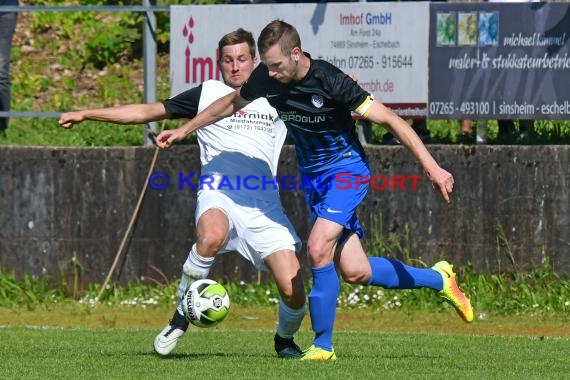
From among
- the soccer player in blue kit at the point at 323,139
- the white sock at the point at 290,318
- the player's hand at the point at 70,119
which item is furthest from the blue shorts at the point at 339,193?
the player's hand at the point at 70,119

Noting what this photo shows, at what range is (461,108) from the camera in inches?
542

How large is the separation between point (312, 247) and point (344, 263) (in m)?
0.31

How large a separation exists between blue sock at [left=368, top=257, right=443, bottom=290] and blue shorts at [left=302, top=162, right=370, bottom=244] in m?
0.32

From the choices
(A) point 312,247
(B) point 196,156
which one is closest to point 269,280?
(B) point 196,156

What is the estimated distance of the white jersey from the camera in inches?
383

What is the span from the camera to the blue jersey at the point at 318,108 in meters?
8.93

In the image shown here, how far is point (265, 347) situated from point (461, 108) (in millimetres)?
4211

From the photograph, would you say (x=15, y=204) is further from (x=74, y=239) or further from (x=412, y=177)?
(x=412, y=177)

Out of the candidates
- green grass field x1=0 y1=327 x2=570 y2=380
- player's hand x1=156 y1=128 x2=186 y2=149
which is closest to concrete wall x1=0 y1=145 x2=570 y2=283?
green grass field x1=0 y1=327 x2=570 y2=380

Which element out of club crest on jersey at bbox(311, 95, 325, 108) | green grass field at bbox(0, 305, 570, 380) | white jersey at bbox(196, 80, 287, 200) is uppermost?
club crest on jersey at bbox(311, 95, 325, 108)

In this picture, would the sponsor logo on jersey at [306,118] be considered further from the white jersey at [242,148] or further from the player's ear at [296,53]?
the white jersey at [242,148]

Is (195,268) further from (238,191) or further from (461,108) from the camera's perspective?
(461,108)

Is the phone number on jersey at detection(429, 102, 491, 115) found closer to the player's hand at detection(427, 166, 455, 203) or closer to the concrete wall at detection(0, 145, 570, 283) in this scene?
the concrete wall at detection(0, 145, 570, 283)

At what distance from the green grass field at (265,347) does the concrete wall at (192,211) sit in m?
0.57
